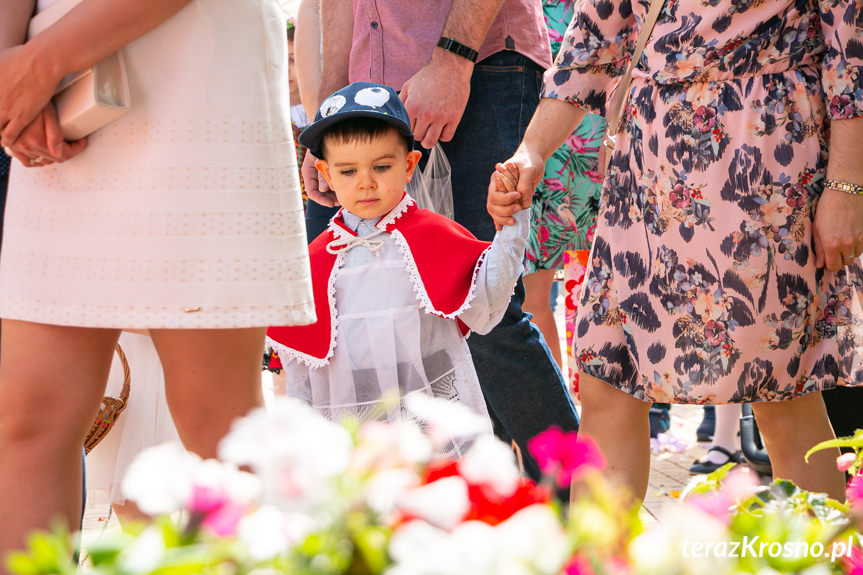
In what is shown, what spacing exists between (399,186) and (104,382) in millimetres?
1248

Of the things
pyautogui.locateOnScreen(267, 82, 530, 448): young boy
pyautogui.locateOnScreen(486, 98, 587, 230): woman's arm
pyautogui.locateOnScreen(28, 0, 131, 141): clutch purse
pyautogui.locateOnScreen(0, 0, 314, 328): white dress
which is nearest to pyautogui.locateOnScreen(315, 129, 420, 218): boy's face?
pyautogui.locateOnScreen(267, 82, 530, 448): young boy

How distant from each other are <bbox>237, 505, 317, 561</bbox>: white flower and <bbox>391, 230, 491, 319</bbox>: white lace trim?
2074 mm

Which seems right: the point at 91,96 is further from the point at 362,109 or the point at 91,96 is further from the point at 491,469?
the point at 491,469

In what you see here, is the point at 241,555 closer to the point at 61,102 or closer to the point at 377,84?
the point at 61,102

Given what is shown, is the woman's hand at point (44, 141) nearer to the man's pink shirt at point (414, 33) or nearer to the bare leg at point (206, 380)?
the bare leg at point (206, 380)

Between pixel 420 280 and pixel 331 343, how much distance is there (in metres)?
0.32

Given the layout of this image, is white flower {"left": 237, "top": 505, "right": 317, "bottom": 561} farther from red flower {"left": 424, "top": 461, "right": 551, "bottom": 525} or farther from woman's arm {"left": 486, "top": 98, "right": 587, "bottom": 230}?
woman's arm {"left": 486, "top": 98, "right": 587, "bottom": 230}

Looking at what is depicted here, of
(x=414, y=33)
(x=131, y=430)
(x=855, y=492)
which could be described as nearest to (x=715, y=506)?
(x=855, y=492)

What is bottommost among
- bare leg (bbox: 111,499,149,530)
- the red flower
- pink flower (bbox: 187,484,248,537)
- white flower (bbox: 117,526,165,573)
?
bare leg (bbox: 111,499,149,530)

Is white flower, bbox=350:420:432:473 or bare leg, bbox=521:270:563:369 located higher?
white flower, bbox=350:420:432:473

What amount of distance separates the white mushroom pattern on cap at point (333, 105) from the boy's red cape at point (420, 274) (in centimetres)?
35

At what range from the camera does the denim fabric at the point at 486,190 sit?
3.10 metres

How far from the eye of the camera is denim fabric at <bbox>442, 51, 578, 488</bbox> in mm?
3102

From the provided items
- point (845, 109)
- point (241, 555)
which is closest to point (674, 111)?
point (845, 109)
